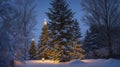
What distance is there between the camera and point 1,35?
9312 millimetres

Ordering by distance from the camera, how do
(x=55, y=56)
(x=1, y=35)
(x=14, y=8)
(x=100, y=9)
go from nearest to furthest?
(x=1, y=35) → (x=14, y=8) → (x=55, y=56) → (x=100, y=9)

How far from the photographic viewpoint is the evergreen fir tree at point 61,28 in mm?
20953

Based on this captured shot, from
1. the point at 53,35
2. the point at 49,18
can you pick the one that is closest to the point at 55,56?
the point at 53,35

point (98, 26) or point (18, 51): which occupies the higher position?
point (98, 26)

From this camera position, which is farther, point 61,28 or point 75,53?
point 75,53

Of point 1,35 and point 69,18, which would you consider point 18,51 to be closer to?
point 1,35

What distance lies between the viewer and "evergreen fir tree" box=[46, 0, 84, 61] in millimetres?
20953

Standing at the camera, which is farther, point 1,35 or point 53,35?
point 53,35

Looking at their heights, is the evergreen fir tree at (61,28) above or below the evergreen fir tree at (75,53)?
above

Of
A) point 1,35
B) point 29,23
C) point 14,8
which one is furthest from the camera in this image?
point 29,23

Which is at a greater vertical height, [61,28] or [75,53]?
[61,28]

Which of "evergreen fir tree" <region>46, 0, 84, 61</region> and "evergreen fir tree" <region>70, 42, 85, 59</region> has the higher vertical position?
"evergreen fir tree" <region>46, 0, 84, 61</region>

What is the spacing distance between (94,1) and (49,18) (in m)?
5.52

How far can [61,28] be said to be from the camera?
69.7ft
